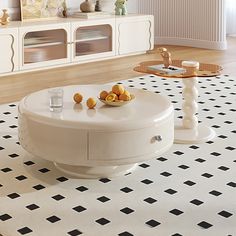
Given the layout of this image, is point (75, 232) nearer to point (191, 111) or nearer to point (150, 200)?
point (150, 200)

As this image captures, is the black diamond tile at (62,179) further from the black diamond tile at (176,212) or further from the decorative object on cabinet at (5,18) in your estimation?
the decorative object on cabinet at (5,18)

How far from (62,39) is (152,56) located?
1308 mm

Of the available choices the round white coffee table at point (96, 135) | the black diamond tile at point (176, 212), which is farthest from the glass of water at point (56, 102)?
the black diamond tile at point (176, 212)

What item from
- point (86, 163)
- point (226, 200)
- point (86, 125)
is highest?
point (86, 125)

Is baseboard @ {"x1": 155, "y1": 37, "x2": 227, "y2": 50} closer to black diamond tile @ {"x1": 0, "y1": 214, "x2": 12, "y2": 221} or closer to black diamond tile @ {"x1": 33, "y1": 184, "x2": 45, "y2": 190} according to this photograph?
black diamond tile @ {"x1": 33, "y1": 184, "x2": 45, "y2": 190}

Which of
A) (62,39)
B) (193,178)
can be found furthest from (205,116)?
(62,39)

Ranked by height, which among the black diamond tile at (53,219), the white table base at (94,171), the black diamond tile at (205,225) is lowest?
the black diamond tile at (205,225)

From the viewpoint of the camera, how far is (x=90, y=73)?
6059 mm

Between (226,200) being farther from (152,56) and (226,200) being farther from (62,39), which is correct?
(152,56)

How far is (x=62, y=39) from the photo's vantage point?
635 centimetres

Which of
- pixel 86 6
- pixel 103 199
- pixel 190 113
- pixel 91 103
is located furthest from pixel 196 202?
pixel 86 6

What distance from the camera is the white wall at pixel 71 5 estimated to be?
20.6 feet

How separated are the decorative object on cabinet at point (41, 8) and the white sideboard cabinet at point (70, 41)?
0.15 m

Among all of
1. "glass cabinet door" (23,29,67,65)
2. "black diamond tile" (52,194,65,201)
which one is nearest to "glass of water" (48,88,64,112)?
"black diamond tile" (52,194,65,201)
